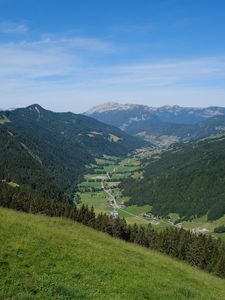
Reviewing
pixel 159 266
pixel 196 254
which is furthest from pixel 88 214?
pixel 159 266

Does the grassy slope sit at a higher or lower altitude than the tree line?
higher

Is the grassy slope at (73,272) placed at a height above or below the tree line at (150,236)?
above

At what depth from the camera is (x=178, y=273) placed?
45094 millimetres

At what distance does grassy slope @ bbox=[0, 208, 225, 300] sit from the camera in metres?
28.4

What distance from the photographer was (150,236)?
129500 mm

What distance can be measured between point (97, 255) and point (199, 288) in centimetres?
1120

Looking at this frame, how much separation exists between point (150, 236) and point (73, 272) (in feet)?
328

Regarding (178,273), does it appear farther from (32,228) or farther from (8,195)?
(8,195)

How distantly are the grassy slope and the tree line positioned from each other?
71447 mm

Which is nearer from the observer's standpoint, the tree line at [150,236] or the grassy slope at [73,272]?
the grassy slope at [73,272]

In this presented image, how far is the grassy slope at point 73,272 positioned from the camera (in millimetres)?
28438

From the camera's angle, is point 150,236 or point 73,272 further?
point 150,236

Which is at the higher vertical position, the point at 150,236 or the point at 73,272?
the point at 73,272

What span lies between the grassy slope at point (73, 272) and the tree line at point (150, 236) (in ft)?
234
